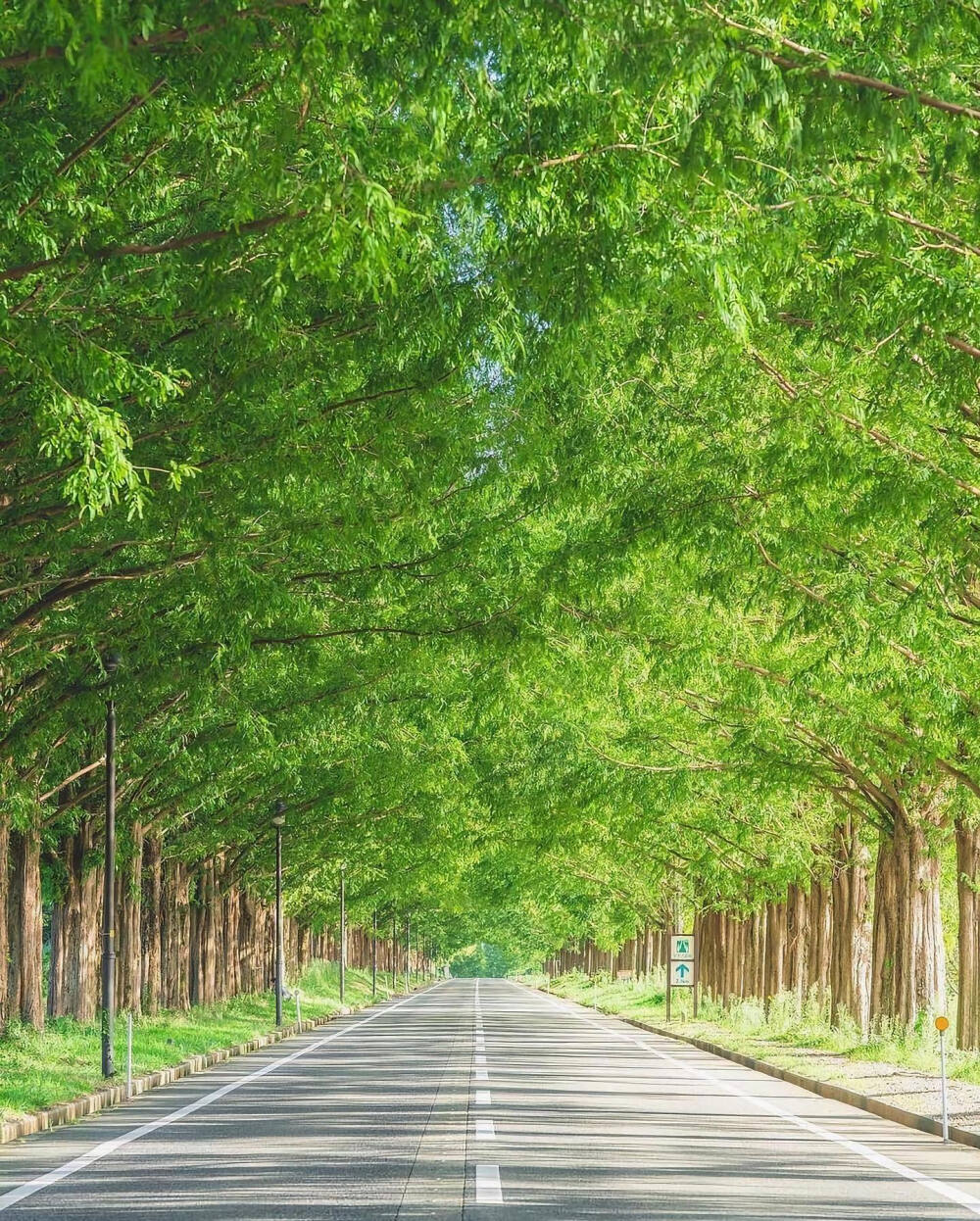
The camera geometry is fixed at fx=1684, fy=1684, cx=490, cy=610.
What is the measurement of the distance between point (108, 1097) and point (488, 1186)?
10072mm

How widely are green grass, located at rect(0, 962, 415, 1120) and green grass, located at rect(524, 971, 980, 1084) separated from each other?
1040 cm

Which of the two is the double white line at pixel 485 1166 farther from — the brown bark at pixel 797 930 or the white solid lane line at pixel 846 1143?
the brown bark at pixel 797 930

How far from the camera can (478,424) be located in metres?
16.1

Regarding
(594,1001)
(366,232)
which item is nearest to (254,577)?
(366,232)

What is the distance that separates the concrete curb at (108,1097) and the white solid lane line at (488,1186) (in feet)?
18.5

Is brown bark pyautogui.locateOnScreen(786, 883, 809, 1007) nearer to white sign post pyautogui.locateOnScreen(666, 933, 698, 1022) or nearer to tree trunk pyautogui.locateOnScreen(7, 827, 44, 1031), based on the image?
white sign post pyautogui.locateOnScreen(666, 933, 698, 1022)

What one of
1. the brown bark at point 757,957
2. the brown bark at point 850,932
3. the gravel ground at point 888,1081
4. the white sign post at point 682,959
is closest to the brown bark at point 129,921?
the gravel ground at point 888,1081

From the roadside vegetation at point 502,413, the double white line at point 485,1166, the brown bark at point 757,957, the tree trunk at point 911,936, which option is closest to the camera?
the roadside vegetation at point 502,413

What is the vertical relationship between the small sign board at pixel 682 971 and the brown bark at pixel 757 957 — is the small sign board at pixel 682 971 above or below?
above

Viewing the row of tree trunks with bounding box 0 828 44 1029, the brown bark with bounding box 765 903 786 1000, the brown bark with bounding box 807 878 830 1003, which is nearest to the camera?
the row of tree trunks with bounding box 0 828 44 1029

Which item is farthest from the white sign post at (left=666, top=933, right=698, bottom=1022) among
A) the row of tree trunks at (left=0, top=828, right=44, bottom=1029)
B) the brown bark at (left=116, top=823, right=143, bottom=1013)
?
the row of tree trunks at (left=0, top=828, right=44, bottom=1029)

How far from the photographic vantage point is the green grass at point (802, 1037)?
2638cm

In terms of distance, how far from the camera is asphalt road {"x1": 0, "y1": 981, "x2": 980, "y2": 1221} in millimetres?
11586

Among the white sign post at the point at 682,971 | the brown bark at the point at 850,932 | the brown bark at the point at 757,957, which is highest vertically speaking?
the brown bark at the point at 850,932
